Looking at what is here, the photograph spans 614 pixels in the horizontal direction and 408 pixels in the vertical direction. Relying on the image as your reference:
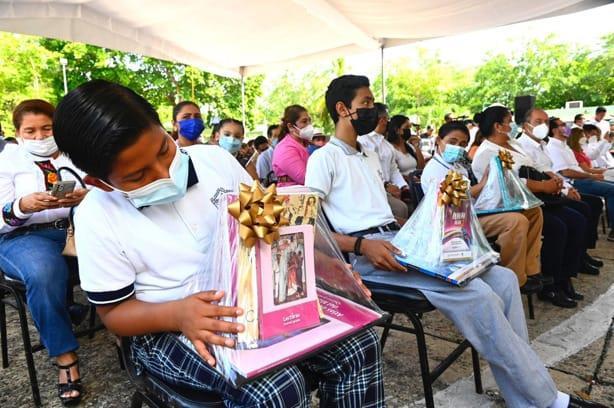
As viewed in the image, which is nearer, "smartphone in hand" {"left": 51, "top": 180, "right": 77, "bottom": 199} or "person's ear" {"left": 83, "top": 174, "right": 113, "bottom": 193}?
"person's ear" {"left": 83, "top": 174, "right": 113, "bottom": 193}

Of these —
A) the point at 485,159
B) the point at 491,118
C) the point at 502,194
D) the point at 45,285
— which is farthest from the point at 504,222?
the point at 45,285

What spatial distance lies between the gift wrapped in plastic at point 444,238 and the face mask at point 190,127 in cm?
246

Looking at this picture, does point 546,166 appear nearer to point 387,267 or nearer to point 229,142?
point 387,267

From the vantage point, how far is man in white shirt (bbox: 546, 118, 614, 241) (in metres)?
4.49

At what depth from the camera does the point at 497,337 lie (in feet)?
5.10

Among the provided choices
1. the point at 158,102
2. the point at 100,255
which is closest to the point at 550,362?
the point at 100,255

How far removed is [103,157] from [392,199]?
259 cm

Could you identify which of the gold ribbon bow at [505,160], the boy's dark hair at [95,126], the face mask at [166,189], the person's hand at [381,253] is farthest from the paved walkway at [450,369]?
the boy's dark hair at [95,126]

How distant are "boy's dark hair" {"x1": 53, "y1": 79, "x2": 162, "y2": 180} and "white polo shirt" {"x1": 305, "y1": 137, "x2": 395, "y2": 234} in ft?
3.59

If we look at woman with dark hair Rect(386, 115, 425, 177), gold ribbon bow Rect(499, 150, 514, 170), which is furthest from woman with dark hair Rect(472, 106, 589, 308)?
woman with dark hair Rect(386, 115, 425, 177)

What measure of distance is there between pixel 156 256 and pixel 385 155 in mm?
3272

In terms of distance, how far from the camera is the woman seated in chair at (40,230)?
1977 millimetres

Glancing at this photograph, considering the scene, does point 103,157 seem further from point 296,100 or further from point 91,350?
point 296,100

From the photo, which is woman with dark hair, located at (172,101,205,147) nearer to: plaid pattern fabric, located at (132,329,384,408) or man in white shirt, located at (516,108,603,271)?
plaid pattern fabric, located at (132,329,384,408)
